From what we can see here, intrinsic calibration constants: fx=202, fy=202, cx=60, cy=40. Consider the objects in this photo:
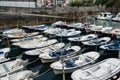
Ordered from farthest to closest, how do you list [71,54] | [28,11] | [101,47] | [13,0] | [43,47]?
[13,0], [28,11], [43,47], [101,47], [71,54]

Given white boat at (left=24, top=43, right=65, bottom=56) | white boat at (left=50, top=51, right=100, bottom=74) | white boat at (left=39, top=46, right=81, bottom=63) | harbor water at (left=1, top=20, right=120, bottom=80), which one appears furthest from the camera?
white boat at (left=24, top=43, right=65, bottom=56)

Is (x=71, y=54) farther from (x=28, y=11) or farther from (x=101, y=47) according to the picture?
(x=28, y=11)

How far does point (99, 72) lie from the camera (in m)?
22.2

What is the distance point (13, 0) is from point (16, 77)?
72534 millimetres

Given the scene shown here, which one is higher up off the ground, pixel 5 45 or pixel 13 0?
pixel 13 0

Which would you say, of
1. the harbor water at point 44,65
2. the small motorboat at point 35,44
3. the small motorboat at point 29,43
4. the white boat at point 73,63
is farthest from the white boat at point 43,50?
the white boat at point 73,63

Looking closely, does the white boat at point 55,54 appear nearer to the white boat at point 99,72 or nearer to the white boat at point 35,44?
the white boat at point 35,44

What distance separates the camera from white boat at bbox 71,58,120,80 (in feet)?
69.1

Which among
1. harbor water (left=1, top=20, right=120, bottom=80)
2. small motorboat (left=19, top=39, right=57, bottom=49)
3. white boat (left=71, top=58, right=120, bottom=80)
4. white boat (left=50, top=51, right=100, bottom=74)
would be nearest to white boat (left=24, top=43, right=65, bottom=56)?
harbor water (left=1, top=20, right=120, bottom=80)

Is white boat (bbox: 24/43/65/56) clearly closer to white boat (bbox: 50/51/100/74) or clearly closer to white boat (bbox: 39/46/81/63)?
white boat (bbox: 39/46/81/63)

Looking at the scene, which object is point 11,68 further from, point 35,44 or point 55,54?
point 35,44

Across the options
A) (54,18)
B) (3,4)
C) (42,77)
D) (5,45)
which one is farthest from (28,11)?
(42,77)

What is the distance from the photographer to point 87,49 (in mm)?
34812

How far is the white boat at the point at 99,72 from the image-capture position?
2106 centimetres
